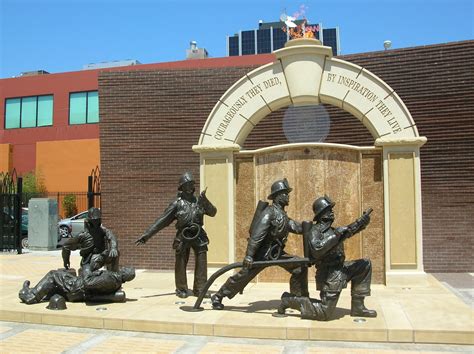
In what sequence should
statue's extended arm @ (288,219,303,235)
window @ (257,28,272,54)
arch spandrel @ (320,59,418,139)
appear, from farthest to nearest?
window @ (257,28,272,54) → arch spandrel @ (320,59,418,139) → statue's extended arm @ (288,219,303,235)

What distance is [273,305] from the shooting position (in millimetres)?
7551

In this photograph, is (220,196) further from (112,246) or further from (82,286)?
(82,286)

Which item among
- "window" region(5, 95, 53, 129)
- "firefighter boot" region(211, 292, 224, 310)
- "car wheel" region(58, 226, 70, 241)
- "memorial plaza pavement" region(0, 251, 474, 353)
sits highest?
"window" region(5, 95, 53, 129)

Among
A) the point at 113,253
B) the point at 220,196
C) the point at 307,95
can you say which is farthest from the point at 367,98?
the point at 113,253

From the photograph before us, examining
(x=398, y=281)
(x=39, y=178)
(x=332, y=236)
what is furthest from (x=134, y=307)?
(x=39, y=178)

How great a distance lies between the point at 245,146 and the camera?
1259 cm

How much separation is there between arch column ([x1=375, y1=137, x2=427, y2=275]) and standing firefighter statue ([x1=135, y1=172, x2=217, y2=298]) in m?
3.47

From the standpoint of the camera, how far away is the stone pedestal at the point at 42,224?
681 inches

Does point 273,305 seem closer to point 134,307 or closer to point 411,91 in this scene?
point 134,307

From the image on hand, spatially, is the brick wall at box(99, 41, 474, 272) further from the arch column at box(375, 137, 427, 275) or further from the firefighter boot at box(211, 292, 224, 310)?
the firefighter boot at box(211, 292, 224, 310)

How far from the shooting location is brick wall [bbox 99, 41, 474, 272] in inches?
428

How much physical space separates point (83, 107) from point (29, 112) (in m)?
4.70

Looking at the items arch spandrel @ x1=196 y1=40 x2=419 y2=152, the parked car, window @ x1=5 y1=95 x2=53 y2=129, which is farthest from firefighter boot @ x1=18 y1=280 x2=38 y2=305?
window @ x1=5 y1=95 x2=53 y2=129

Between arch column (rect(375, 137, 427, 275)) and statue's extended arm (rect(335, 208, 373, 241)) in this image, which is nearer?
statue's extended arm (rect(335, 208, 373, 241))
